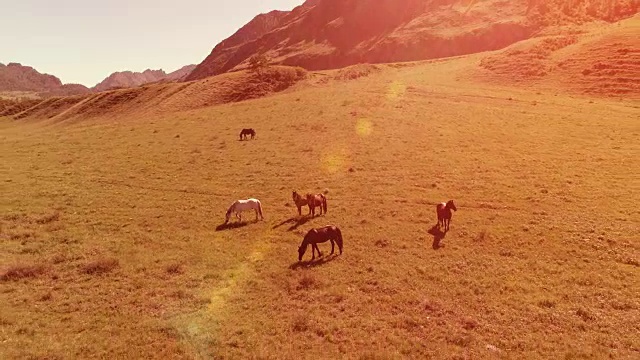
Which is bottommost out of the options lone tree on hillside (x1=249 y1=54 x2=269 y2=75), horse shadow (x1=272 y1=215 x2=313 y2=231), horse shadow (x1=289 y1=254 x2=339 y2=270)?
horse shadow (x1=289 y1=254 x2=339 y2=270)

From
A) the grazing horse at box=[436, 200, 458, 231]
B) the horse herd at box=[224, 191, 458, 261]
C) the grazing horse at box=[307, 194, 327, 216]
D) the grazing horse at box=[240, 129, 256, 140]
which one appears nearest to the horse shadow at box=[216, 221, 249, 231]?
the horse herd at box=[224, 191, 458, 261]

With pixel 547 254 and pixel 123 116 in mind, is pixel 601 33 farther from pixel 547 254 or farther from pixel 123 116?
pixel 123 116

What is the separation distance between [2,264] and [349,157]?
89.9 feet

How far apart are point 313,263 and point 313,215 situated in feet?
22.2

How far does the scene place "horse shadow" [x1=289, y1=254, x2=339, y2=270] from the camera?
67.8ft

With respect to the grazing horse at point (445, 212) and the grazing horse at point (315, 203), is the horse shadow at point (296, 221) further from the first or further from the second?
the grazing horse at point (445, 212)

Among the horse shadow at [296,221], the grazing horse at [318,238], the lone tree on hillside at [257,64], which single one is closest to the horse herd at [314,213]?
the grazing horse at [318,238]

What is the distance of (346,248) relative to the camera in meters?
22.7

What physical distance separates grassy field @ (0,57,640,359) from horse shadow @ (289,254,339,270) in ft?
0.41

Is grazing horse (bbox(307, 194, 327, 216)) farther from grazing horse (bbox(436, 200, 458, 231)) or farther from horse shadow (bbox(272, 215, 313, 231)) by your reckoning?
grazing horse (bbox(436, 200, 458, 231))

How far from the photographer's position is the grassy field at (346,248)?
50.8 feet

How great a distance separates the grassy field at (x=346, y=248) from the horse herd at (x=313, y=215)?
702 mm

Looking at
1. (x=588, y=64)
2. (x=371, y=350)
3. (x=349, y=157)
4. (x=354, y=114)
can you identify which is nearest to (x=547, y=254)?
(x=371, y=350)

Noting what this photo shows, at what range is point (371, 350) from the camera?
14648mm
